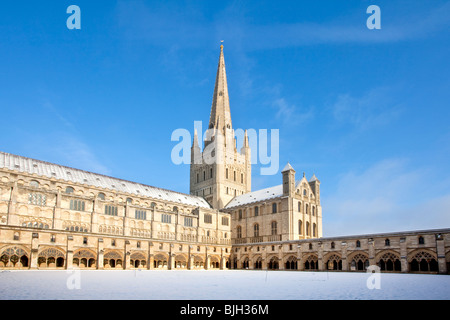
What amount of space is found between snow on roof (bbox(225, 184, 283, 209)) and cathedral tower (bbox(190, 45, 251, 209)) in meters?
2.73

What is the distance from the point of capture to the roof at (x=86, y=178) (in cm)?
6506

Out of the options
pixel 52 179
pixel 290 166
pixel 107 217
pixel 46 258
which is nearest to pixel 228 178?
pixel 290 166

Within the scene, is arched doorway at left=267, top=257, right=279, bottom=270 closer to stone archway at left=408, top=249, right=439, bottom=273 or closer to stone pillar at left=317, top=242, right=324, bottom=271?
stone pillar at left=317, top=242, right=324, bottom=271

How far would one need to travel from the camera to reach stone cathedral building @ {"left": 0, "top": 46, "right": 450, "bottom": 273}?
169ft

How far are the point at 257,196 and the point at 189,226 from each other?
19221mm

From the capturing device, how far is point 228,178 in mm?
100750

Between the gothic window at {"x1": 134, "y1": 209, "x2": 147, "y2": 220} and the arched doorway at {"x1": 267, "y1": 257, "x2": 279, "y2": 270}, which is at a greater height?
the gothic window at {"x1": 134, "y1": 209, "x2": 147, "y2": 220}

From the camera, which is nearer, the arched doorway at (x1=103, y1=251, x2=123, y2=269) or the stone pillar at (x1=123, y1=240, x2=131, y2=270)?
the arched doorway at (x1=103, y1=251, x2=123, y2=269)

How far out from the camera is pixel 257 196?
91000 mm

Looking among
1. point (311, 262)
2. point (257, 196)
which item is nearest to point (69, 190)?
point (257, 196)

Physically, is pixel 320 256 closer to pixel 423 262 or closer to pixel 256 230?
pixel 423 262

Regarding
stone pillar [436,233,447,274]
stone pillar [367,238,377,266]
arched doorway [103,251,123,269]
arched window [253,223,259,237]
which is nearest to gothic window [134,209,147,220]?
arched doorway [103,251,123,269]

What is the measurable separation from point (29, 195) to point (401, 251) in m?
56.4

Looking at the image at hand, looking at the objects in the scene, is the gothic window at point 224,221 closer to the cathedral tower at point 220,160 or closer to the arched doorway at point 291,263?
the cathedral tower at point 220,160
